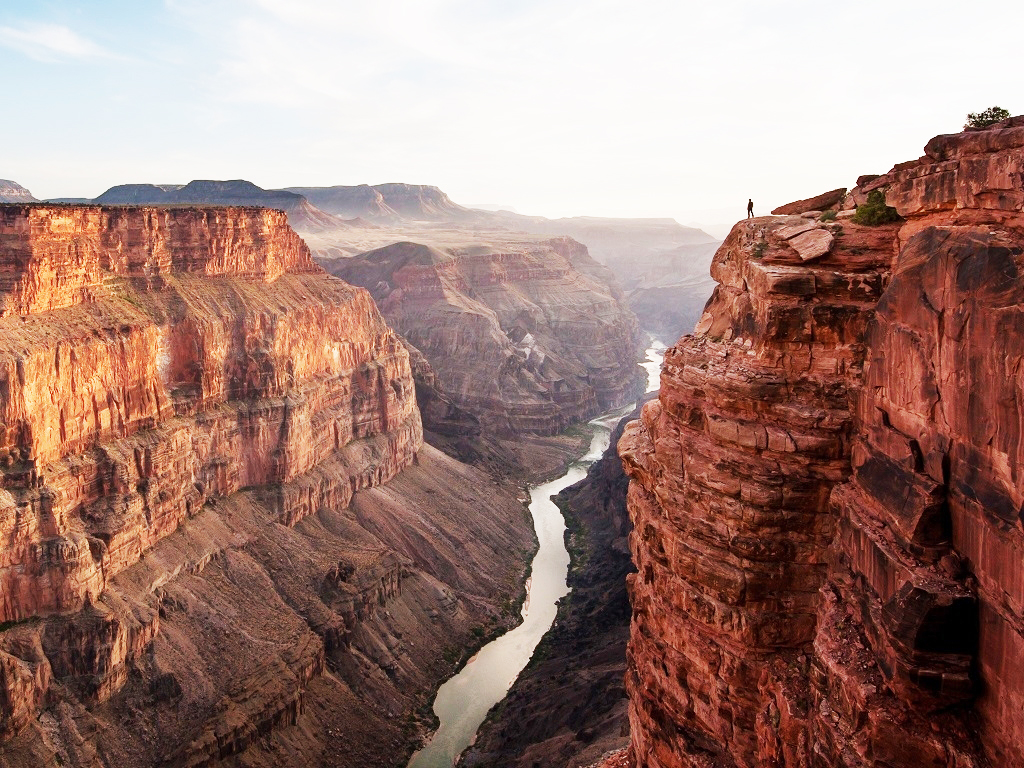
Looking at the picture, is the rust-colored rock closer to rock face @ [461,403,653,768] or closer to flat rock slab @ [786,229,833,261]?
flat rock slab @ [786,229,833,261]

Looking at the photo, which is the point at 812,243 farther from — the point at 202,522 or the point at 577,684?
the point at 202,522

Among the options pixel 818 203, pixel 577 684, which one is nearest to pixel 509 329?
pixel 577 684

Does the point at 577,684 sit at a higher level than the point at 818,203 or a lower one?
lower

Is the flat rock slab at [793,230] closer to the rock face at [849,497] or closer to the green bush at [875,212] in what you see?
the rock face at [849,497]

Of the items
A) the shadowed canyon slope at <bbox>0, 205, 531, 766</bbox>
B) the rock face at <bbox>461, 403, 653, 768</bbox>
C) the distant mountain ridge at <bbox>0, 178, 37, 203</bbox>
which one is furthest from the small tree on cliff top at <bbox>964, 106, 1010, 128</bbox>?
the distant mountain ridge at <bbox>0, 178, 37, 203</bbox>

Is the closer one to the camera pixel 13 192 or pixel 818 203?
pixel 818 203

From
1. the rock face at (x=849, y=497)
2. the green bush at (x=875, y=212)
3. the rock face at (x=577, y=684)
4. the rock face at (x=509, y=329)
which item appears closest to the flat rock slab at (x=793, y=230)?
the rock face at (x=849, y=497)
